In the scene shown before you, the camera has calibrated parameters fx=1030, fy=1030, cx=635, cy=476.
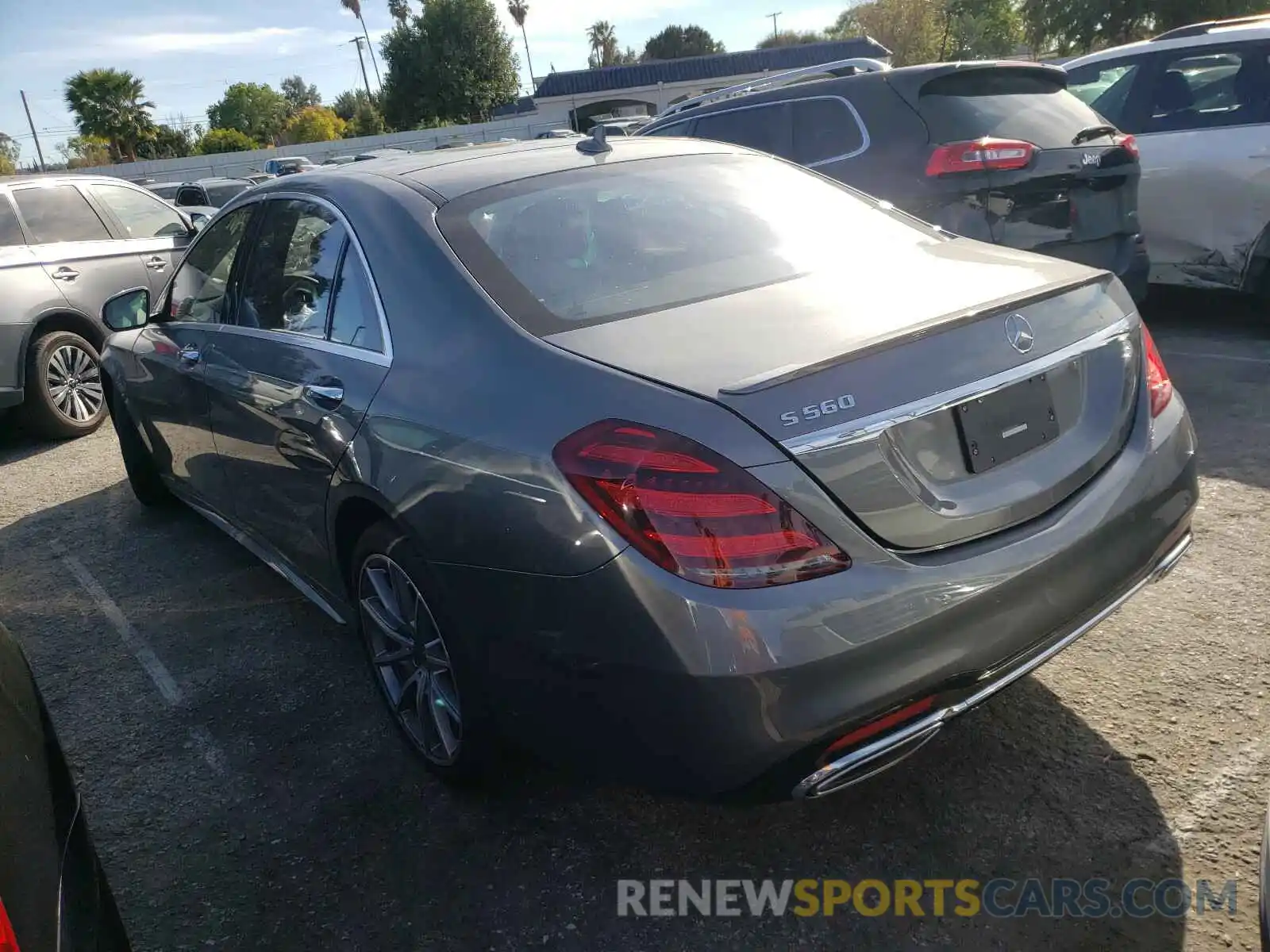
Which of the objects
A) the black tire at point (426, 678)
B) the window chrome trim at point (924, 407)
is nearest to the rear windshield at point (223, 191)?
the black tire at point (426, 678)

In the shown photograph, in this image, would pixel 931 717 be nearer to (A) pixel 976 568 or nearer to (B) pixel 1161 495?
(A) pixel 976 568

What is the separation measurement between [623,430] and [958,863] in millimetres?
1306

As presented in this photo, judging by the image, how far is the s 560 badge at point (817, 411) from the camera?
2010mm

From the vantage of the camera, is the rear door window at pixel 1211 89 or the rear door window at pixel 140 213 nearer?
the rear door window at pixel 1211 89

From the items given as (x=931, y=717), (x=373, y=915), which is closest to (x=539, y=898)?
(x=373, y=915)

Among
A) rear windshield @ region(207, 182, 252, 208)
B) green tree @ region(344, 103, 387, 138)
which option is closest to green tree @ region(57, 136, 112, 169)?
green tree @ region(344, 103, 387, 138)

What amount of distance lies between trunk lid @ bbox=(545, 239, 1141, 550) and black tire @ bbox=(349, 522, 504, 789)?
743mm


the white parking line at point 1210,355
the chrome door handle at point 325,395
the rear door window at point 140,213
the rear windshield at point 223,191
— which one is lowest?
the white parking line at point 1210,355

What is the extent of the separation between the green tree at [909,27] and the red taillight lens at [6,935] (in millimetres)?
59363

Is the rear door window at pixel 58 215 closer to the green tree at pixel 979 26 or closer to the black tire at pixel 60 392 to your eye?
the black tire at pixel 60 392

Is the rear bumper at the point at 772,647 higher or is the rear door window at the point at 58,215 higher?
the rear door window at the point at 58,215

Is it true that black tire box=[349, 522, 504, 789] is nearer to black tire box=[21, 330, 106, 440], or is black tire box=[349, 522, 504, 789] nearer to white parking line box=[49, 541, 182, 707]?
white parking line box=[49, 541, 182, 707]

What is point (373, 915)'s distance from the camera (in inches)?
96.7

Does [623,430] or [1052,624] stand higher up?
[623,430]
